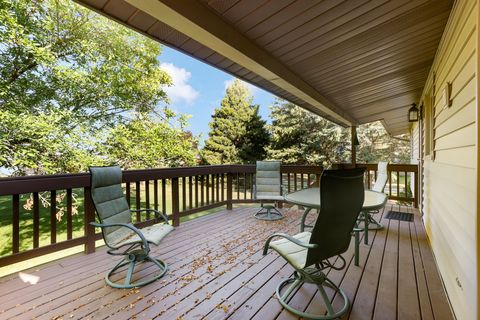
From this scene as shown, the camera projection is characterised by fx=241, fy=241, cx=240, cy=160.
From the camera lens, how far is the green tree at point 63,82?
501 centimetres


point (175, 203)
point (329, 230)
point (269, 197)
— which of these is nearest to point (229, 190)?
point (269, 197)

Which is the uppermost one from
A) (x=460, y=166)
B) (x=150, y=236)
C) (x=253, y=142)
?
(x=253, y=142)

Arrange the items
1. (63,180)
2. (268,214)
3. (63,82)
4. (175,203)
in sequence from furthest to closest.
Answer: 1. (63,82)
2. (268,214)
3. (175,203)
4. (63,180)

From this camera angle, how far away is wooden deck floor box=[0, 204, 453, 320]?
6.14ft

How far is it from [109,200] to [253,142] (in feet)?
41.5

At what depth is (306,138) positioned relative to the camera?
1322 cm

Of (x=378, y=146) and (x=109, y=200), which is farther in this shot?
(x=378, y=146)

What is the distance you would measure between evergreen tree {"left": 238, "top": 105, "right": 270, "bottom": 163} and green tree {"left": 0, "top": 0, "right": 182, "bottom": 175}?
779cm

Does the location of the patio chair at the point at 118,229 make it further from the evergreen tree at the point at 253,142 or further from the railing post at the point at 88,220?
the evergreen tree at the point at 253,142

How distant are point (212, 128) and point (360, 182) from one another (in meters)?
13.7

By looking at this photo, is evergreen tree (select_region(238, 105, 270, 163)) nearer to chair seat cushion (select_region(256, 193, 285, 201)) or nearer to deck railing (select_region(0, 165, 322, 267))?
deck railing (select_region(0, 165, 322, 267))

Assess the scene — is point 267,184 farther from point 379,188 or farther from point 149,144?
point 149,144

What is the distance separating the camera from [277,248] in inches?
78.0

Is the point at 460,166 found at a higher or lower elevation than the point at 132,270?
higher
